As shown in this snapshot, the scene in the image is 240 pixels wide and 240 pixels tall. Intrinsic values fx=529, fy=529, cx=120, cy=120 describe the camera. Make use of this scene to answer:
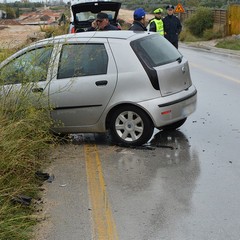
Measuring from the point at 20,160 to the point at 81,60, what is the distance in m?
A: 2.40

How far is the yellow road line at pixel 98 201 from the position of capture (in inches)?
193

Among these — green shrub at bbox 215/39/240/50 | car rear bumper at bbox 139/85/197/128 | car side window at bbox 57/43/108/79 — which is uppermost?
car side window at bbox 57/43/108/79

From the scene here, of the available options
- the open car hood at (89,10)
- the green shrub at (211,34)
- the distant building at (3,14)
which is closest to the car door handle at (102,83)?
the open car hood at (89,10)

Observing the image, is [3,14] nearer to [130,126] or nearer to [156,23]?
[156,23]

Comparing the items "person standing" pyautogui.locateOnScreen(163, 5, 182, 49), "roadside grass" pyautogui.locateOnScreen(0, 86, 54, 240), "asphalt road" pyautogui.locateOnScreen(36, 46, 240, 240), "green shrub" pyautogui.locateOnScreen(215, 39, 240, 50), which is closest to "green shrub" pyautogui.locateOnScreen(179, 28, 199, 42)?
"green shrub" pyautogui.locateOnScreen(215, 39, 240, 50)

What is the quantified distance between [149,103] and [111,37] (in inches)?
47.1

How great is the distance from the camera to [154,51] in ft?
25.7

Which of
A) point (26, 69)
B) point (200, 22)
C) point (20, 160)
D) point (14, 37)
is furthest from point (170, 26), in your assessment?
point (200, 22)

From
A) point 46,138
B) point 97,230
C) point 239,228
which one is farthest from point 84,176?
point 239,228

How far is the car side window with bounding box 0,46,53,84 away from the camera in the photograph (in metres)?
7.14

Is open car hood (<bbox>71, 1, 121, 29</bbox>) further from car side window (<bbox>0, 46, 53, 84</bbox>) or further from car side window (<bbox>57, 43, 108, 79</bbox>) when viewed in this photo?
car side window (<bbox>0, 46, 53, 84</bbox>)

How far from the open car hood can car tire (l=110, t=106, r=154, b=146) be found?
8.38 meters

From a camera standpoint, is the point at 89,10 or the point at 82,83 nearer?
the point at 82,83

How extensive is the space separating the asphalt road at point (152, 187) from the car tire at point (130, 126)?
0.17m
